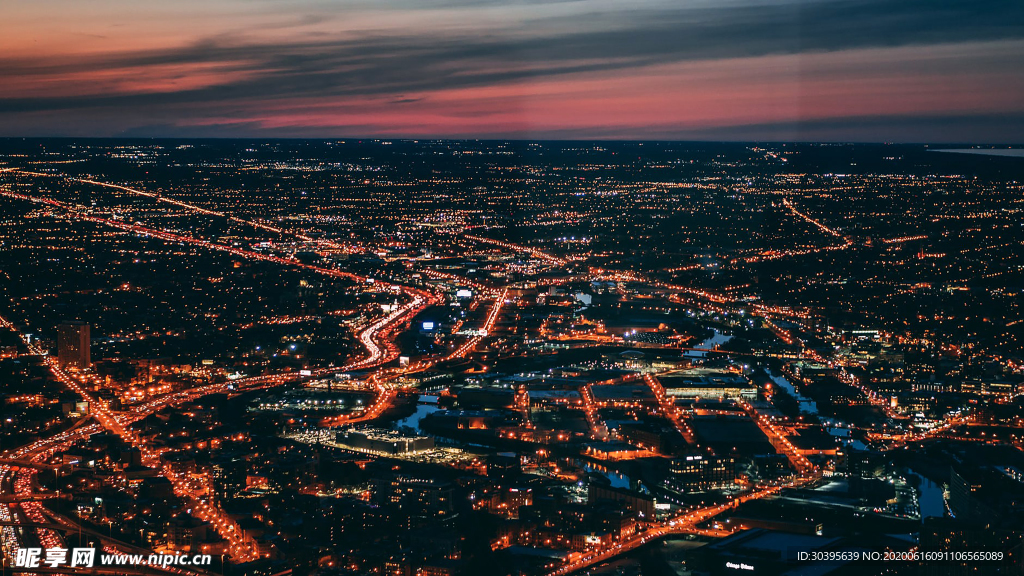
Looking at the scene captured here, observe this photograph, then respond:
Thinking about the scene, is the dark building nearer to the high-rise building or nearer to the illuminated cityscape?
the illuminated cityscape

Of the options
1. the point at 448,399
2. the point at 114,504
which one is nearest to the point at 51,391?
the point at 448,399

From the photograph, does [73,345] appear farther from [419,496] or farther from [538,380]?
[419,496]

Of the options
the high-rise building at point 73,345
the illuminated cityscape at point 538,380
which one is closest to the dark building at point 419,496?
the illuminated cityscape at point 538,380

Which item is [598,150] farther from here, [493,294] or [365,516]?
[365,516]

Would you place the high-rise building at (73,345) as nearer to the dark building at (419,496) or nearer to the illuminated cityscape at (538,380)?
the illuminated cityscape at (538,380)

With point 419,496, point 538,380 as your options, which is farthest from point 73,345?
point 419,496

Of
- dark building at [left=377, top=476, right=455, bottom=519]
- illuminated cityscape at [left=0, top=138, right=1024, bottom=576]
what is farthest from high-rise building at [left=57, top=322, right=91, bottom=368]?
dark building at [left=377, top=476, right=455, bottom=519]
